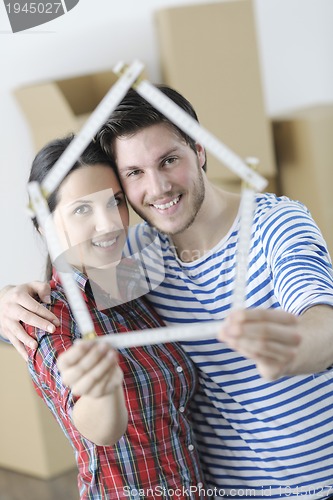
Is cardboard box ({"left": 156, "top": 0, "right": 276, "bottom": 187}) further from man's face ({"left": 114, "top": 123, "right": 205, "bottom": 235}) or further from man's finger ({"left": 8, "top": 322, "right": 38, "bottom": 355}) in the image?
man's finger ({"left": 8, "top": 322, "right": 38, "bottom": 355})

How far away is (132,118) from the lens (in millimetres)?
1112

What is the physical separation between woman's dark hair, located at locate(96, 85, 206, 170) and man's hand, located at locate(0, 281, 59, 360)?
0.69 ft

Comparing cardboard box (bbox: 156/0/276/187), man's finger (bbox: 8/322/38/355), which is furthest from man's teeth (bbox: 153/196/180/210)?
cardboard box (bbox: 156/0/276/187)

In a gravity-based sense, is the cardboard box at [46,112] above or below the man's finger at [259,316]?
above

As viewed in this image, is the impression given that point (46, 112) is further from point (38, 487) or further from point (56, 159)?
point (56, 159)

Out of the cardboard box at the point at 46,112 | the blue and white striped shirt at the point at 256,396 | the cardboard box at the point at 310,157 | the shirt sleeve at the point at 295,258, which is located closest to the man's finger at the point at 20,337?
the blue and white striped shirt at the point at 256,396

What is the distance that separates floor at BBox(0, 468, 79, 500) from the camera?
211 cm

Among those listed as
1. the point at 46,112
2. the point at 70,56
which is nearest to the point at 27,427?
the point at 46,112

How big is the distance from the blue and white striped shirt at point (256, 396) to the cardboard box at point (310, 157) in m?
1.79

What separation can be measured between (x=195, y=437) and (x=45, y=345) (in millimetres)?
282

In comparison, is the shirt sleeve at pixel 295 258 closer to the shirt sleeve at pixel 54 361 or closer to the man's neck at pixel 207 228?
the man's neck at pixel 207 228

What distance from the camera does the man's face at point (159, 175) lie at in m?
1.10

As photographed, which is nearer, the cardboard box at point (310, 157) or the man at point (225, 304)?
the man at point (225, 304)

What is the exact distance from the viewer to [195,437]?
1.17 metres
